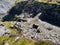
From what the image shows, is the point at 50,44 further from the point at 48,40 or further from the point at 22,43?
the point at 22,43

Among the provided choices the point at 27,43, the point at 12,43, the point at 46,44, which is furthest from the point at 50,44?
the point at 12,43

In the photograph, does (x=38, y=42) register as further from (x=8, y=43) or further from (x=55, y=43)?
(x=8, y=43)

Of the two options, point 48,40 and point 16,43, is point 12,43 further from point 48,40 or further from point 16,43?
point 48,40

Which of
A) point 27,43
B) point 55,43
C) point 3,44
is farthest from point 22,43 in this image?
point 55,43

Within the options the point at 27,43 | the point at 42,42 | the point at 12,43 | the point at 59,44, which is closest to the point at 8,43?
the point at 12,43

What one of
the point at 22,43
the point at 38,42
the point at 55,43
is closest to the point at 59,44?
the point at 55,43

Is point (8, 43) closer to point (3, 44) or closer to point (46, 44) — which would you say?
point (3, 44)
